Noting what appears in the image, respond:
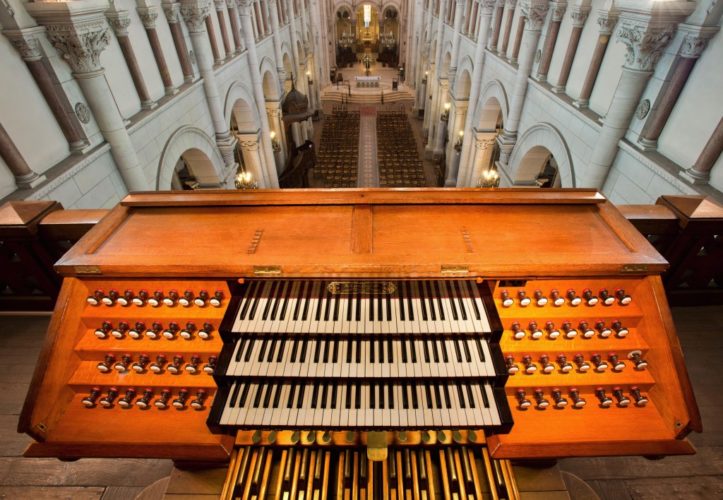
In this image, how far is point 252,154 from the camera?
49.4 ft

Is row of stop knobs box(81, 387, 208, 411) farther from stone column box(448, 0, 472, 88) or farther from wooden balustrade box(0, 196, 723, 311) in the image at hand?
stone column box(448, 0, 472, 88)

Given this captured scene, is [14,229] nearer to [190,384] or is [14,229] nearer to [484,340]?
[190,384]

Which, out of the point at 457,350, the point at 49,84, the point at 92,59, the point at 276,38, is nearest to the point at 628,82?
the point at 457,350

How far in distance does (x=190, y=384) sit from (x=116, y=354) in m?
0.82

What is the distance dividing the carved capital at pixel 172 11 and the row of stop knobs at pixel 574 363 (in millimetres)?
10931

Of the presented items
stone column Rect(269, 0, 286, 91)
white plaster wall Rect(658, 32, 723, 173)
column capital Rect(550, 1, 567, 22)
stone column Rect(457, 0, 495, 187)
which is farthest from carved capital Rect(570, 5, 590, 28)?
stone column Rect(269, 0, 286, 91)

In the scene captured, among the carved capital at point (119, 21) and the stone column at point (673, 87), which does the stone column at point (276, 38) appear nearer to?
the carved capital at point (119, 21)

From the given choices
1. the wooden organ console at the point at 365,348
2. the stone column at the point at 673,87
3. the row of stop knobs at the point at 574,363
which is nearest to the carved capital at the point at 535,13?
the stone column at the point at 673,87

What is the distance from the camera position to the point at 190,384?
339cm

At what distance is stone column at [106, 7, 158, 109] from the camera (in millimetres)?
6994

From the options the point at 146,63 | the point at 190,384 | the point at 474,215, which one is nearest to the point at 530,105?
the point at 474,215

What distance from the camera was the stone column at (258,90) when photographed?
523 inches

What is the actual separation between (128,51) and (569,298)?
935 centimetres

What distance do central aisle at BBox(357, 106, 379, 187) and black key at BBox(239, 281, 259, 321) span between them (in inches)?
668
